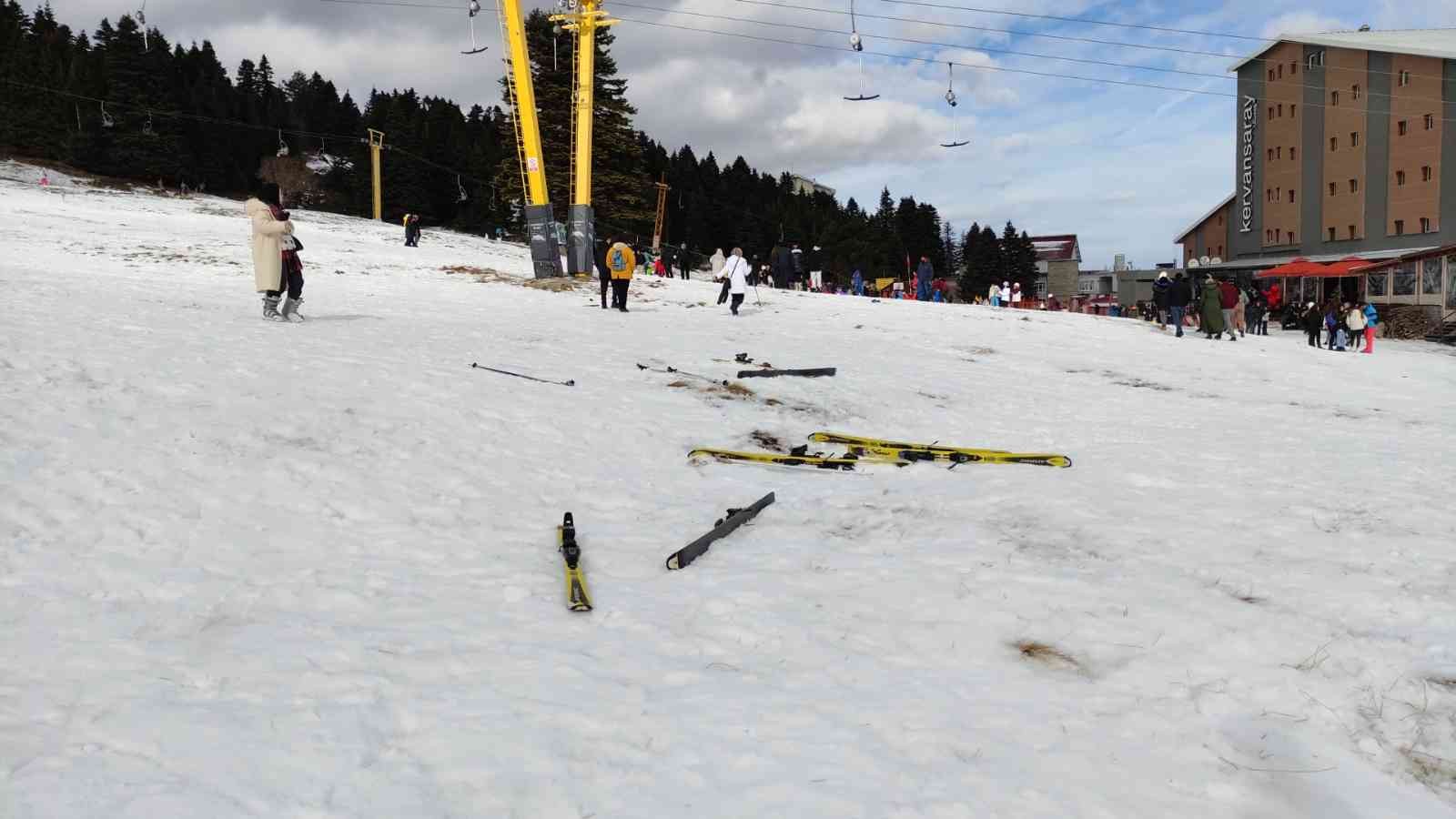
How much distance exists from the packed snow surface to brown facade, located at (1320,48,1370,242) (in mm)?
44368

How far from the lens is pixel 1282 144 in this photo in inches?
1964

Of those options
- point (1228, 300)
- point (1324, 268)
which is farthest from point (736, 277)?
point (1324, 268)

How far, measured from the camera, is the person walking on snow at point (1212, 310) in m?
22.5

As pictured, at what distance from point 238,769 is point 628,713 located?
56.0 inches

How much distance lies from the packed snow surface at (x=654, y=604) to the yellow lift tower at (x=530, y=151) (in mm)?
14331

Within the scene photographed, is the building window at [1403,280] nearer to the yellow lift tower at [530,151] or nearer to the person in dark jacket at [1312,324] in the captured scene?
the person in dark jacket at [1312,324]

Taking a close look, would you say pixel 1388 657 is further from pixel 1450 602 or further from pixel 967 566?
pixel 967 566

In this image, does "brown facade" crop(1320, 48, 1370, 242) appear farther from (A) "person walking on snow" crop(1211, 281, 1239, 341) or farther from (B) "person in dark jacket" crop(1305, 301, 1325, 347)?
(A) "person walking on snow" crop(1211, 281, 1239, 341)

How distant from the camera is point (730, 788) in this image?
3.04 m

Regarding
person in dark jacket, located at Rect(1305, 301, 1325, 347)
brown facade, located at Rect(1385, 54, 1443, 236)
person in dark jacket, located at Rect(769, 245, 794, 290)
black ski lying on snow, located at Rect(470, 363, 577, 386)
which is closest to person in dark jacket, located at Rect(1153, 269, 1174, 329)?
person in dark jacket, located at Rect(1305, 301, 1325, 347)

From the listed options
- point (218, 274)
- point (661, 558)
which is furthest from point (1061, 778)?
point (218, 274)

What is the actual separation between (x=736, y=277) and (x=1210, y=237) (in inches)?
2004

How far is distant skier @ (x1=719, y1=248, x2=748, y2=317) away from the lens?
19766mm

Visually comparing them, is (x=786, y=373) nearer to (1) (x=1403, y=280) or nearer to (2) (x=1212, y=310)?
(2) (x=1212, y=310)
